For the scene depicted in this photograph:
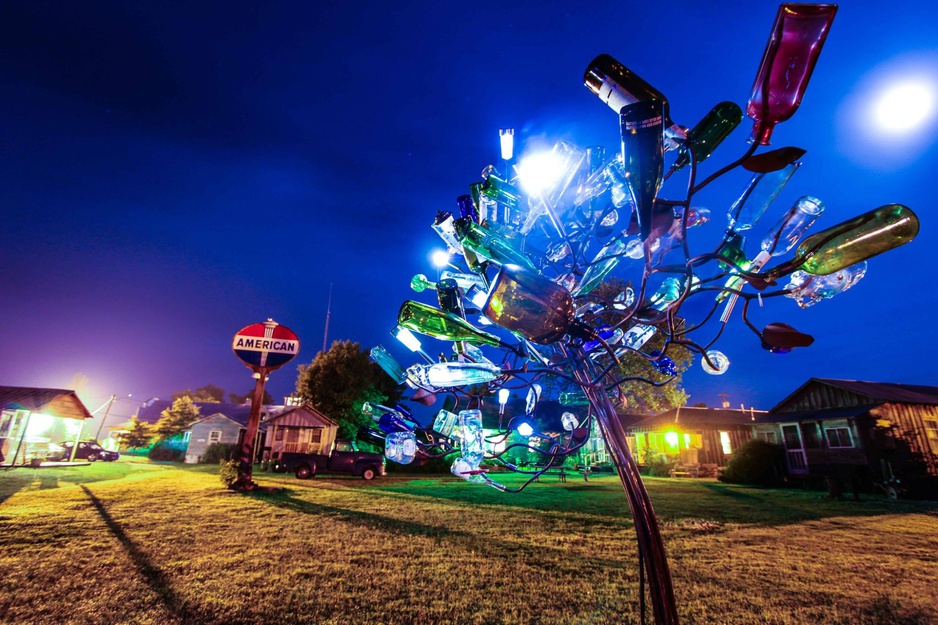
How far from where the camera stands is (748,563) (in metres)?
4.65

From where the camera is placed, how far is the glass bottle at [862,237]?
0.84 metres

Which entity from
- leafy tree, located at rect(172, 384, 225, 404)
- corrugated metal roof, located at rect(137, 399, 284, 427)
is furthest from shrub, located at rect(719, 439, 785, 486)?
leafy tree, located at rect(172, 384, 225, 404)

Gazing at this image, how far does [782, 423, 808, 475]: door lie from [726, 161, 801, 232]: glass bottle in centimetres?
2113

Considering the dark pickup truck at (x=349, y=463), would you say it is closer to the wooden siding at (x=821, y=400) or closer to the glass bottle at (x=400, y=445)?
the glass bottle at (x=400, y=445)

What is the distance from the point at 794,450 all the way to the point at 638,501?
2164cm

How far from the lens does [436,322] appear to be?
1.33 meters

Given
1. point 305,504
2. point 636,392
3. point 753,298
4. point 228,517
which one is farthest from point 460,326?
point 636,392

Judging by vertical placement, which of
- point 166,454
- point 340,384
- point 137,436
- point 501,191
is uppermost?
point 340,384

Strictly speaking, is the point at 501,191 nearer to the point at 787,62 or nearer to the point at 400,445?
the point at 787,62

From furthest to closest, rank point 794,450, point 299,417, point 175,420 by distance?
point 175,420 → point 299,417 → point 794,450

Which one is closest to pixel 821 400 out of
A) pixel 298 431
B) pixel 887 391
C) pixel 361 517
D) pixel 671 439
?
pixel 887 391

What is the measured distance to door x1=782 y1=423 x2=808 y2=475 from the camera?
1656 cm

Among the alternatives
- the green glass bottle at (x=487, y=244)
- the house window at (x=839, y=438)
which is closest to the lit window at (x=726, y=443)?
the house window at (x=839, y=438)

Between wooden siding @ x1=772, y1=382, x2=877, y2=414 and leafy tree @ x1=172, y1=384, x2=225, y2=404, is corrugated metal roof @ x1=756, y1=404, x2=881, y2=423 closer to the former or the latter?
wooden siding @ x1=772, y1=382, x2=877, y2=414
